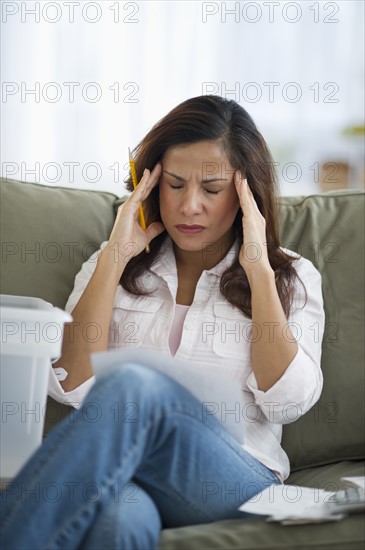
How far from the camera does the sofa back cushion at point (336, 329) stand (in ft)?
5.65

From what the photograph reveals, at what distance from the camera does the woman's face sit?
67.4 inches

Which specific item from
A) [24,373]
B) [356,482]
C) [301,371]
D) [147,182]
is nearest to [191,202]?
[147,182]

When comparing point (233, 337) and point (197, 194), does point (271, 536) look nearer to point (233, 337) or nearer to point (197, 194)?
point (233, 337)

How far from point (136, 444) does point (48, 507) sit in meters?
0.16

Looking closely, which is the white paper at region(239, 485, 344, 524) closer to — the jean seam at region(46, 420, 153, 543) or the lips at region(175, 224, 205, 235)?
the jean seam at region(46, 420, 153, 543)

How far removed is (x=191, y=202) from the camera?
1699mm

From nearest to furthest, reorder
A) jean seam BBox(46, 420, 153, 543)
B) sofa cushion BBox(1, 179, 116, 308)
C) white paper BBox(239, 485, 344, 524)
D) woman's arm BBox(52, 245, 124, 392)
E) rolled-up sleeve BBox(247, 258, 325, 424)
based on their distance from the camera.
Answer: jean seam BBox(46, 420, 153, 543) < white paper BBox(239, 485, 344, 524) < rolled-up sleeve BBox(247, 258, 325, 424) < woman's arm BBox(52, 245, 124, 392) < sofa cushion BBox(1, 179, 116, 308)

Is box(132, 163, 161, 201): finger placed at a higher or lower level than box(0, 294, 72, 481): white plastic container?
higher

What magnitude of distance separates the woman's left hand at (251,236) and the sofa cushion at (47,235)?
1.16 ft

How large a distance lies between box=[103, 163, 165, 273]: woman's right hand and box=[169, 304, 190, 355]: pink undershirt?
144 mm

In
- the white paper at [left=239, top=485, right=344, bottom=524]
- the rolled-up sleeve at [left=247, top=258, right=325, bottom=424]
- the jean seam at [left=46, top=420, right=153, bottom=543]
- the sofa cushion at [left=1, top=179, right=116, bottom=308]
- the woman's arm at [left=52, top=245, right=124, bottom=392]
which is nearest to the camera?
the jean seam at [left=46, top=420, right=153, bottom=543]

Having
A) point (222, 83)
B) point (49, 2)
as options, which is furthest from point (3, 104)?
point (222, 83)

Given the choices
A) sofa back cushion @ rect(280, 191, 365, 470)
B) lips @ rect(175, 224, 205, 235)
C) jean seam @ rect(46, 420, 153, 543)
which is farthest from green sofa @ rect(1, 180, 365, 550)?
jean seam @ rect(46, 420, 153, 543)

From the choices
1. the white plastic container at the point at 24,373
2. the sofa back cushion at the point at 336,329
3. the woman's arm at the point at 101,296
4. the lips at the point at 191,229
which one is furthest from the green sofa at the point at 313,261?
the white plastic container at the point at 24,373
